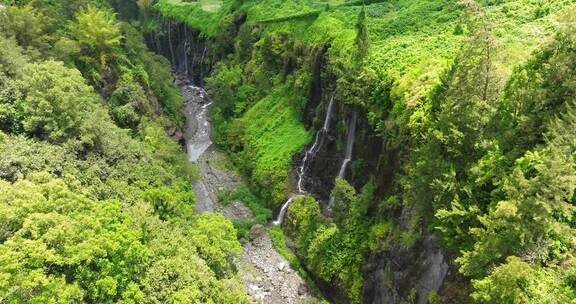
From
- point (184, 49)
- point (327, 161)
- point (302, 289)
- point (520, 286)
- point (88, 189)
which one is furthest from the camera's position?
point (184, 49)

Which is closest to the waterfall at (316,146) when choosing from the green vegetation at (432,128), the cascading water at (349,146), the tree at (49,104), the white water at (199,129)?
the green vegetation at (432,128)

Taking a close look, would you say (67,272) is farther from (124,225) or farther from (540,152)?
(540,152)

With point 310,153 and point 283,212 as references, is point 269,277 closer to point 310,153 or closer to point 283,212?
point 283,212

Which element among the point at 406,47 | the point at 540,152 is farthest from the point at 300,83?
the point at 540,152

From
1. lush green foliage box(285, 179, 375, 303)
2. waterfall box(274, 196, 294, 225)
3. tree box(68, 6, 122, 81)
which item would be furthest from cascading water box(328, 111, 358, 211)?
Result: tree box(68, 6, 122, 81)

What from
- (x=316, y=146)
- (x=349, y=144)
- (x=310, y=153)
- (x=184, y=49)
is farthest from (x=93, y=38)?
(x=184, y=49)

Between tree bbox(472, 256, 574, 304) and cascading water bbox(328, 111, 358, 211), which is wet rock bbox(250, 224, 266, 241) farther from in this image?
A: tree bbox(472, 256, 574, 304)
